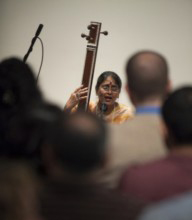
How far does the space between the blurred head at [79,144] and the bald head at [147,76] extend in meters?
0.62

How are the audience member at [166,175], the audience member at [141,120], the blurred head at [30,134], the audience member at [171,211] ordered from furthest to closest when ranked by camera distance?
the audience member at [141,120]
the blurred head at [30,134]
the audience member at [166,175]
the audience member at [171,211]

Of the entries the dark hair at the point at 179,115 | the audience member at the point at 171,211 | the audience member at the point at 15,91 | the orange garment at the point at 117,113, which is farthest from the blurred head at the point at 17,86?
the orange garment at the point at 117,113

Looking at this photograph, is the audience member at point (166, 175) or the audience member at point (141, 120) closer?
the audience member at point (166, 175)

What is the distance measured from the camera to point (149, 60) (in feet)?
6.16

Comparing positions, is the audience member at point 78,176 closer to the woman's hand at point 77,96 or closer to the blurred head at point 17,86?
the blurred head at point 17,86

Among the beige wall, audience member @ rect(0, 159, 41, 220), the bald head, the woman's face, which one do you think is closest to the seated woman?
the woman's face

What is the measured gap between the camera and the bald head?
1.83 meters

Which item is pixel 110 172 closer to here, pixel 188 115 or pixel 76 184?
pixel 188 115

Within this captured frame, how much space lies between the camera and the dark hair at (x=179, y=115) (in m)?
1.50

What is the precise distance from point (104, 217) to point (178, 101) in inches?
18.8

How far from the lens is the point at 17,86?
70.5 inches

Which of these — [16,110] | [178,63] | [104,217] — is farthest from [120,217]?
[178,63]

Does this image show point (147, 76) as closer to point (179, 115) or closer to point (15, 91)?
point (179, 115)

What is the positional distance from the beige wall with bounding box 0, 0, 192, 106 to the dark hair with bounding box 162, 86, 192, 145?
2.90 m
